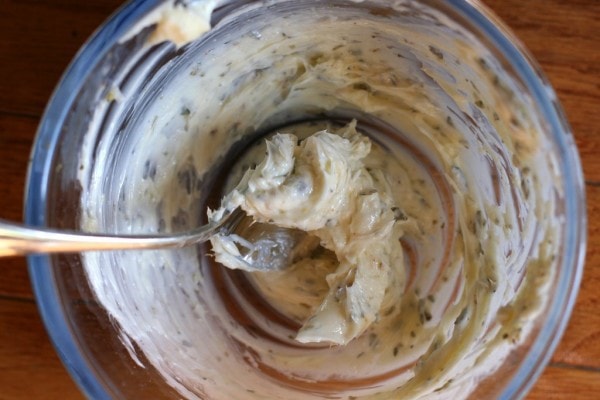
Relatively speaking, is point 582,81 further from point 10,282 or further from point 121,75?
point 10,282

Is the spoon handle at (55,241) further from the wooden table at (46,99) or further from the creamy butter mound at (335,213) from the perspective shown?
the wooden table at (46,99)

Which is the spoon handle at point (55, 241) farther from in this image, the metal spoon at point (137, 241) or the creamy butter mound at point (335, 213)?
the creamy butter mound at point (335, 213)

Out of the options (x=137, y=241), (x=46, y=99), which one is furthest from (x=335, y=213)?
(x=46, y=99)

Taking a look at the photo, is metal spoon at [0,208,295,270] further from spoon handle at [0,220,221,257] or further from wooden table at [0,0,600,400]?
wooden table at [0,0,600,400]

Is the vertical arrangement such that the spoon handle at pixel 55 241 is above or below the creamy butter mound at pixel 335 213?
below

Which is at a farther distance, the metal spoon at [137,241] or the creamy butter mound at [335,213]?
the creamy butter mound at [335,213]

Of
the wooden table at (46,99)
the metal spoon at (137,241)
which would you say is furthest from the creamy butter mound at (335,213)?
the wooden table at (46,99)
